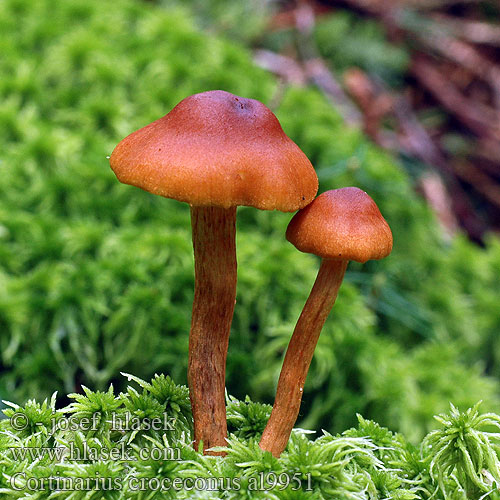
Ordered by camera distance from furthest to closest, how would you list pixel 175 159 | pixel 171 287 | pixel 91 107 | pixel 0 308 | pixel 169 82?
pixel 169 82 → pixel 91 107 → pixel 171 287 → pixel 0 308 → pixel 175 159

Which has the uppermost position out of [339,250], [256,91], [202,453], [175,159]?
[175,159]

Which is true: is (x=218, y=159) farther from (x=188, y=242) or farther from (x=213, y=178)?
(x=188, y=242)

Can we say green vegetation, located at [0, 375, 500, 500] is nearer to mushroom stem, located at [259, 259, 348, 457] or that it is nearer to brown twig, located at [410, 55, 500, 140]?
mushroom stem, located at [259, 259, 348, 457]

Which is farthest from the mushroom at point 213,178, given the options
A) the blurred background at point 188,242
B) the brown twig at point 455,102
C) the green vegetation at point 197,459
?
the brown twig at point 455,102

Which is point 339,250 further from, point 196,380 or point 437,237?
point 437,237

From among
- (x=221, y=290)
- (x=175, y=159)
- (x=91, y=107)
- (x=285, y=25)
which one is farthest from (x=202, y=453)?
(x=285, y=25)

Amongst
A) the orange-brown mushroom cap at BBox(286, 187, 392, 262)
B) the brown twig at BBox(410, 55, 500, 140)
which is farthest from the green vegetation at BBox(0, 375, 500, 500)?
the brown twig at BBox(410, 55, 500, 140)

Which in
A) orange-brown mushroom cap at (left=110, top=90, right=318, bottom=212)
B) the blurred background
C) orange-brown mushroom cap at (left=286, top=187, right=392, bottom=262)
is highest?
orange-brown mushroom cap at (left=110, top=90, right=318, bottom=212)

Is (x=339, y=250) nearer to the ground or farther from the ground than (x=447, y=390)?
farther from the ground
